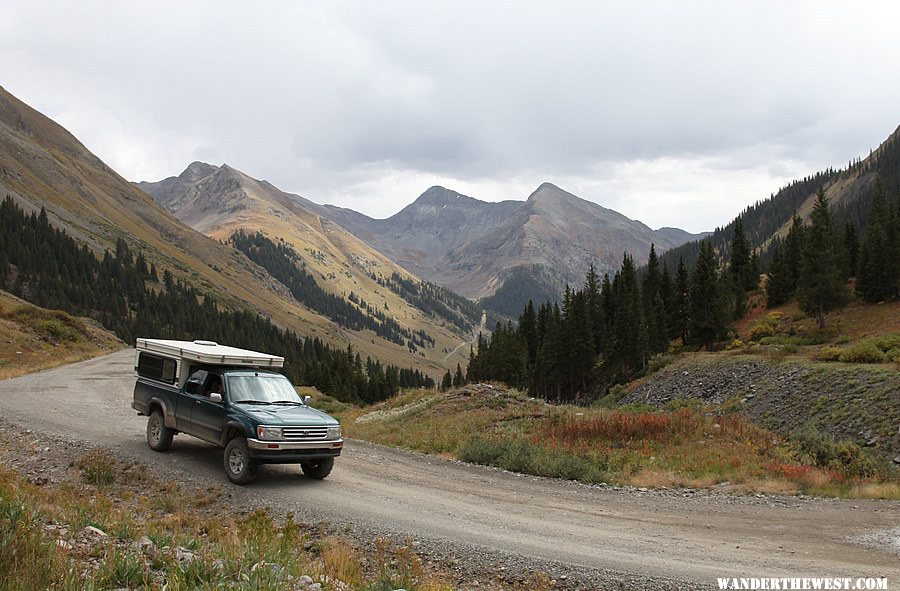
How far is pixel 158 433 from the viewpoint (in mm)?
15680

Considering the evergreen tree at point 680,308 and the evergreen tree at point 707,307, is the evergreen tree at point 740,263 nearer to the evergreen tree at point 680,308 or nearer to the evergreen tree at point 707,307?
the evergreen tree at point 680,308

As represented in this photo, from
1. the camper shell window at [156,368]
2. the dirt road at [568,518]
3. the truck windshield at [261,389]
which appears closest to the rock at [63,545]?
the dirt road at [568,518]

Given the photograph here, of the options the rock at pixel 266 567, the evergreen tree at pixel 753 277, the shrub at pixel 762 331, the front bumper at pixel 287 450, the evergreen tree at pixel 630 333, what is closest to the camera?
the rock at pixel 266 567

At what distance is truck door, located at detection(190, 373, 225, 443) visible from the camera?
13.8 m

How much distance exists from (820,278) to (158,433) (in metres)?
58.6

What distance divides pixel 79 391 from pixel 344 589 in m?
27.3

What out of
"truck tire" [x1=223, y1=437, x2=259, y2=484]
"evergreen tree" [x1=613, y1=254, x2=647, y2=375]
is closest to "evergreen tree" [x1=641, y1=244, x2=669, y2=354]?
"evergreen tree" [x1=613, y1=254, x2=647, y2=375]

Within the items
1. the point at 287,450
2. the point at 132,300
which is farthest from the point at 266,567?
the point at 132,300

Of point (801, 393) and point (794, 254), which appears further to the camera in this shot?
point (794, 254)

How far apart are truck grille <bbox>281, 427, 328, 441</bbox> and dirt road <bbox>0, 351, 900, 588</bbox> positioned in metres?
1.19

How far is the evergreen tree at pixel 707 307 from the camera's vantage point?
60688 millimetres

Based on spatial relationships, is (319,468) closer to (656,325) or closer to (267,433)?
(267,433)

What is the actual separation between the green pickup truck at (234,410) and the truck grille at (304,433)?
0.02m

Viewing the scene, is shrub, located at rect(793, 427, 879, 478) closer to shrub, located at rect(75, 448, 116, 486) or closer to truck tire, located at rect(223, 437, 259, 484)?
truck tire, located at rect(223, 437, 259, 484)
